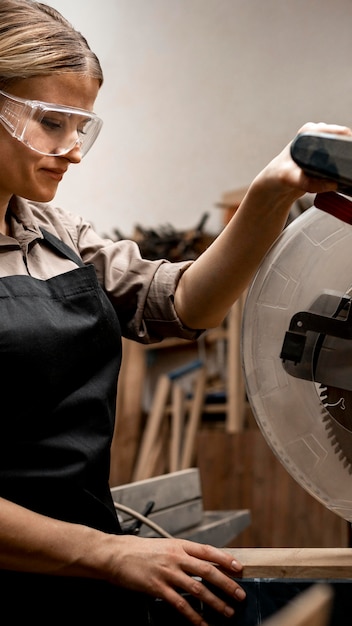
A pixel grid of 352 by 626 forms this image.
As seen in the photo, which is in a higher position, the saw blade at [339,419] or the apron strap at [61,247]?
the apron strap at [61,247]

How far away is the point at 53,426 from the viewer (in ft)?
3.54

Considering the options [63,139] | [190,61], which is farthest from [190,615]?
[190,61]

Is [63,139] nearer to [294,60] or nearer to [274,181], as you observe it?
[274,181]

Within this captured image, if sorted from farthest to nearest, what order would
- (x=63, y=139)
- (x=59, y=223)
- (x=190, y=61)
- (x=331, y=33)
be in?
(x=190, y=61) → (x=331, y=33) → (x=59, y=223) → (x=63, y=139)

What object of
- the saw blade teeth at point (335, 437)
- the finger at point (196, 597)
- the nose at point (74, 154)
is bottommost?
the finger at point (196, 597)

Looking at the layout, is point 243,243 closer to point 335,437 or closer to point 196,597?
point 335,437

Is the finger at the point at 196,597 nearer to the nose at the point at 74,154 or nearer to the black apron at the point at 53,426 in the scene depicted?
the black apron at the point at 53,426

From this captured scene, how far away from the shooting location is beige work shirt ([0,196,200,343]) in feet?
4.01

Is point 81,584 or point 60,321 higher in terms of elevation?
point 60,321

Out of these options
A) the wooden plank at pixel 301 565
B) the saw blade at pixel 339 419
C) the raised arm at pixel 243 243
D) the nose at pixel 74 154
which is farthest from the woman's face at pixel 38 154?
the wooden plank at pixel 301 565

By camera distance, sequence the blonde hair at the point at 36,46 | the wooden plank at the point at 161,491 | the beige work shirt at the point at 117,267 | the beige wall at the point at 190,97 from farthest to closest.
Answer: the beige wall at the point at 190,97
the wooden plank at the point at 161,491
the beige work shirt at the point at 117,267
the blonde hair at the point at 36,46

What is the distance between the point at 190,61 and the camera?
4.79 m

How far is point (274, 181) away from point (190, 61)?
157 inches

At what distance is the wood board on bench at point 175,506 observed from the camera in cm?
169
